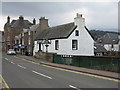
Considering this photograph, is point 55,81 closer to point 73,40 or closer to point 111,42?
point 73,40

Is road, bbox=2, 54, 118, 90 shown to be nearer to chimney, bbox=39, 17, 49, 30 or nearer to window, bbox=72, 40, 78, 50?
window, bbox=72, 40, 78, 50

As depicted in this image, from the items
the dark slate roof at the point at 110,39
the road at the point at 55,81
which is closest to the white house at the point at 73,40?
the road at the point at 55,81

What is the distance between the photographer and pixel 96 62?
70.2 ft

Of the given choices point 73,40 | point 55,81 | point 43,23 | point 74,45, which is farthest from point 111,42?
point 55,81

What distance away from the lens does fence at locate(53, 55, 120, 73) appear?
733 inches

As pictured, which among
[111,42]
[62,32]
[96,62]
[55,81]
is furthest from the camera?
[111,42]

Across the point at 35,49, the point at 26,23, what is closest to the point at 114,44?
the point at 26,23

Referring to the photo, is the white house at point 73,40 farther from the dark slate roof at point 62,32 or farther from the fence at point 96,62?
the fence at point 96,62

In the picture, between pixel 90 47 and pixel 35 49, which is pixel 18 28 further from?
pixel 90 47

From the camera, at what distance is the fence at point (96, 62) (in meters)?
18.6

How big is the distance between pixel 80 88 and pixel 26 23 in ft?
238

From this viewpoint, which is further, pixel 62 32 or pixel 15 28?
pixel 15 28

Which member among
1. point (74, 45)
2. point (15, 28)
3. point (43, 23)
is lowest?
point (74, 45)

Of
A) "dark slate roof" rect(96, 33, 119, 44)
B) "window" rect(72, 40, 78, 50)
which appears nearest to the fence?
"window" rect(72, 40, 78, 50)
